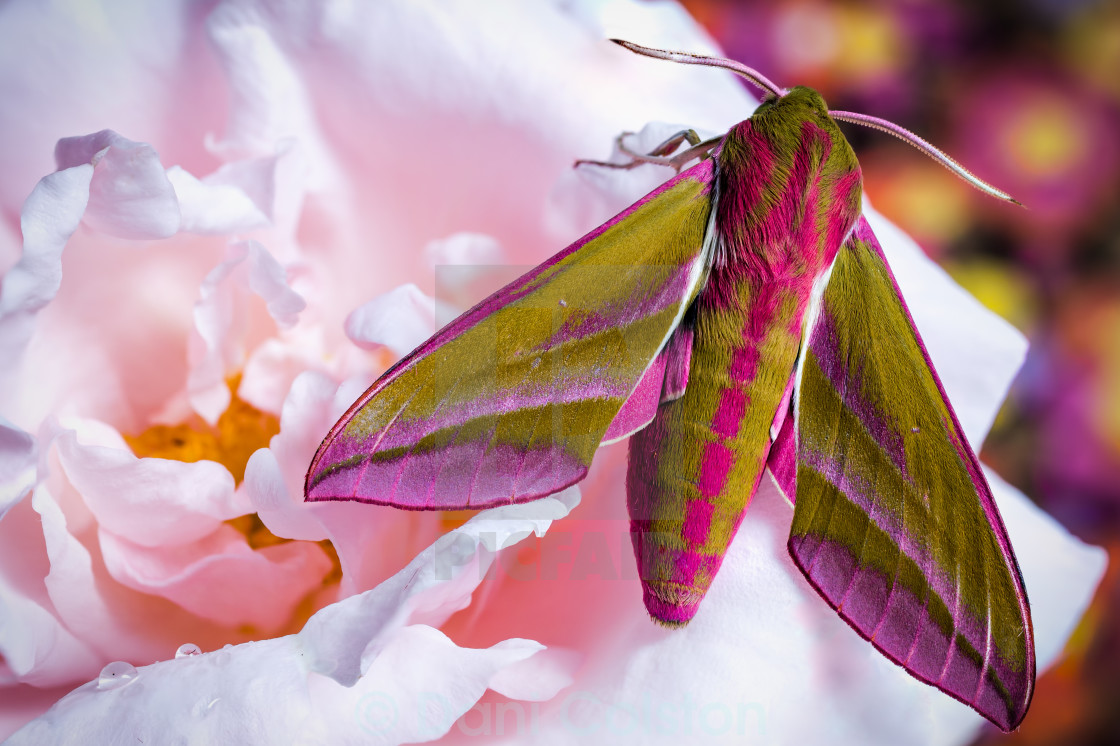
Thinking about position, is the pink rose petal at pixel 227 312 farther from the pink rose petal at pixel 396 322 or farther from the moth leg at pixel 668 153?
the moth leg at pixel 668 153

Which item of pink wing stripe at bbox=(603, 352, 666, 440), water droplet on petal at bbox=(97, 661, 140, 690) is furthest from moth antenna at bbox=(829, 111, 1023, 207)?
water droplet on petal at bbox=(97, 661, 140, 690)

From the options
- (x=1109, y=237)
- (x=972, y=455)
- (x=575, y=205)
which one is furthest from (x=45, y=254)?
(x=1109, y=237)

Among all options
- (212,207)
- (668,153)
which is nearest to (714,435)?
(668,153)

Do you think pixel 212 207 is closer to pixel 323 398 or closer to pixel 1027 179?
pixel 323 398

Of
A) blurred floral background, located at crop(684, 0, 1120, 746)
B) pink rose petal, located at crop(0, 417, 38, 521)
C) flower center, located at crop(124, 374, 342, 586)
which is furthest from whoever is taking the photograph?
blurred floral background, located at crop(684, 0, 1120, 746)

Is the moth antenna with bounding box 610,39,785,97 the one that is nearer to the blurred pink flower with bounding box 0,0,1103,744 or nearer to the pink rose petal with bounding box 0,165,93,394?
the blurred pink flower with bounding box 0,0,1103,744

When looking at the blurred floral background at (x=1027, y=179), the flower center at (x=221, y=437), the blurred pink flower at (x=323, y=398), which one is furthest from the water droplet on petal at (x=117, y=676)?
the blurred floral background at (x=1027, y=179)
